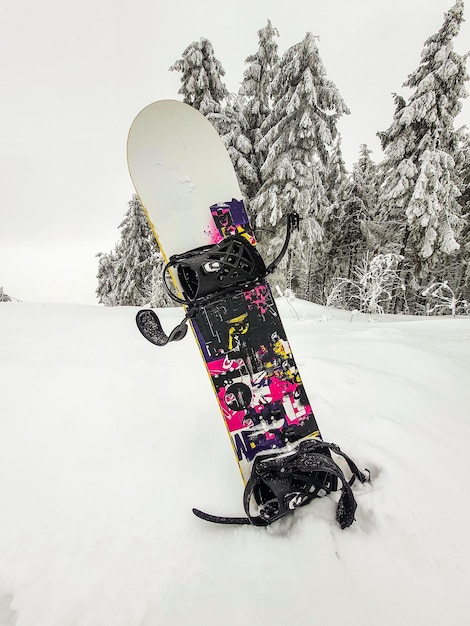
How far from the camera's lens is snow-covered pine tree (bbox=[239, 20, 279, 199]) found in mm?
8203

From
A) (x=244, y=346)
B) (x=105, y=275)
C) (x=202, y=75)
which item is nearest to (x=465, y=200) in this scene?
(x=202, y=75)

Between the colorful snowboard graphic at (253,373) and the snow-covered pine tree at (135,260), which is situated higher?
the snow-covered pine tree at (135,260)

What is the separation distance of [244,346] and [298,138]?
820 centimetres

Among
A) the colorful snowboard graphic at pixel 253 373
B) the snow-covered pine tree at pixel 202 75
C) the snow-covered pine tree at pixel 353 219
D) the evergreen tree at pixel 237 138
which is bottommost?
the colorful snowboard graphic at pixel 253 373

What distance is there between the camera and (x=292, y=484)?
3.57 ft

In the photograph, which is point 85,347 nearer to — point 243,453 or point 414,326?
point 243,453

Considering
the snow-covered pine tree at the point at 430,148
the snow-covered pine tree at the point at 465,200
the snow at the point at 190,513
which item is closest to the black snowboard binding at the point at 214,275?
the snow at the point at 190,513

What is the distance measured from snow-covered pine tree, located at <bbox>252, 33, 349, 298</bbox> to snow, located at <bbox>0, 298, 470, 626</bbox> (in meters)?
7.14

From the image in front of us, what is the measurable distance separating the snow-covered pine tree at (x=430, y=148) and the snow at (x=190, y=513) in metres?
8.78

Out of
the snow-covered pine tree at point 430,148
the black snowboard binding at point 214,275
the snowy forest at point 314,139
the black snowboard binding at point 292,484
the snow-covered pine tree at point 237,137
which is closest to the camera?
the black snowboard binding at point 292,484

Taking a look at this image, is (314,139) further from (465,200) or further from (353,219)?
(465,200)

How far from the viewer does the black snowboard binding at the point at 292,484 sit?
1.02 meters

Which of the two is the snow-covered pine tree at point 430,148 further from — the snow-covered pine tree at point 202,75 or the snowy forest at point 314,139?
the snow-covered pine tree at point 202,75

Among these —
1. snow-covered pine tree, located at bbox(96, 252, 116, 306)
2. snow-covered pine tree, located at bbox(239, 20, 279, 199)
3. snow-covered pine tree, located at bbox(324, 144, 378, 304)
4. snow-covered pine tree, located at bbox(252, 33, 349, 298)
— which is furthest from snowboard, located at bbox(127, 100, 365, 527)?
snow-covered pine tree, located at bbox(96, 252, 116, 306)
